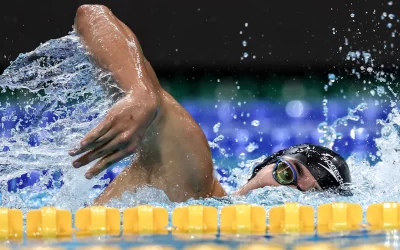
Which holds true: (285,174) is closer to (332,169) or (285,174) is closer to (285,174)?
(285,174)

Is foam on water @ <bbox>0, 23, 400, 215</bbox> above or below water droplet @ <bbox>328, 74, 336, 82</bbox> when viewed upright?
below

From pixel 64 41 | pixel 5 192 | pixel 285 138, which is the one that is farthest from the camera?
pixel 285 138

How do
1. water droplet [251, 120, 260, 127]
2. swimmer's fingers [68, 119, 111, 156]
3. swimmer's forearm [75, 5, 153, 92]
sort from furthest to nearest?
water droplet [251, 120, 260, 127], swimmer's forearm [75, 5, 153, 92], swimmer's fingers [68, 119, 111, 156]

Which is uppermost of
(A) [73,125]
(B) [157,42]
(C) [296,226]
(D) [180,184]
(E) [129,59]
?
(B) [157,42]

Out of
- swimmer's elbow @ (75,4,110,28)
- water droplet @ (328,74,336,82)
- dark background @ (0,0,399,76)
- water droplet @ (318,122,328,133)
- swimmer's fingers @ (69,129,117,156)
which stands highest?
dark background @ (0,0,399,76)

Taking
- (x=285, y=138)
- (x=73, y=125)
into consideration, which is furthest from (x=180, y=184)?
(x=285, y=138)

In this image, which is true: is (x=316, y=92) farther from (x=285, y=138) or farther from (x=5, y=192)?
(x=5, y=192)

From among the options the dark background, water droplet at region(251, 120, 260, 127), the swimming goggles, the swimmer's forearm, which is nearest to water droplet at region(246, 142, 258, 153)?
water droplet at region(251, 120, 260, 127)

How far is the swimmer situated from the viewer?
Answer: 1922mm

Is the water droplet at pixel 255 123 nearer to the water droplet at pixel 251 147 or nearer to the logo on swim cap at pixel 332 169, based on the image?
the water droplet at pixel 251 147

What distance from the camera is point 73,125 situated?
8.71 feet

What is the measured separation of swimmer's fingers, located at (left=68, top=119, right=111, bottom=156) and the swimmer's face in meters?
1.36

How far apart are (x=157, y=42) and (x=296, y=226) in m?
4.21

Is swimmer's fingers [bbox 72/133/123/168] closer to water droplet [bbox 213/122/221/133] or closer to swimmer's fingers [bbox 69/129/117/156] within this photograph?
swimmer's fingers [bbox 69/129/117/156]
